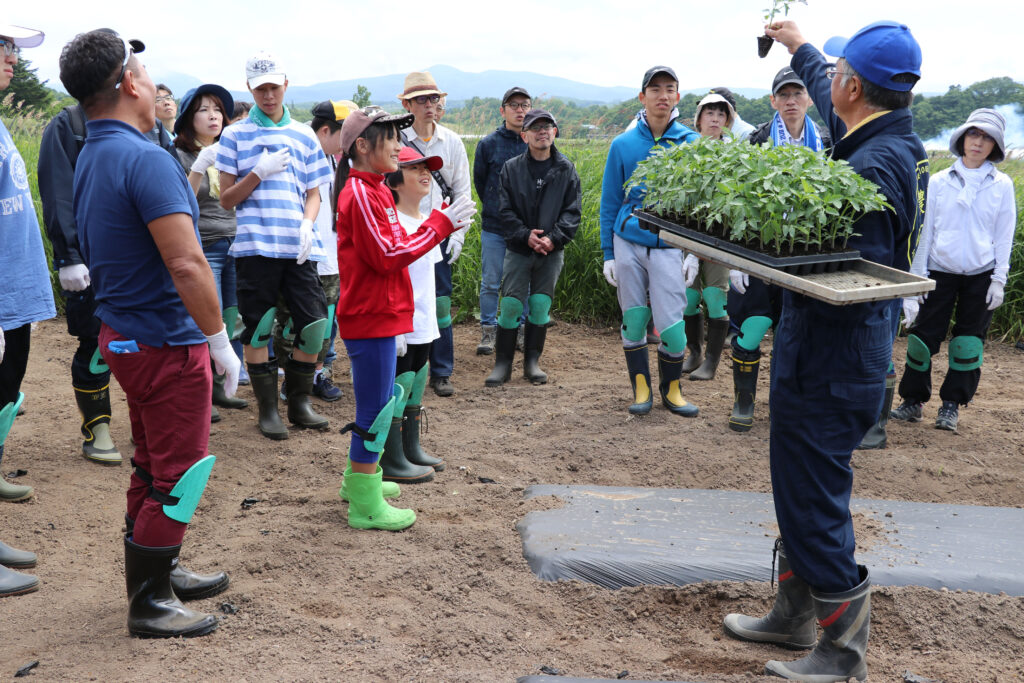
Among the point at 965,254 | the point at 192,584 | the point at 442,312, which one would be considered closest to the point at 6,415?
the point at 192,584

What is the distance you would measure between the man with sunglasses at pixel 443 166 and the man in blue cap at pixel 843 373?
3.28 meters

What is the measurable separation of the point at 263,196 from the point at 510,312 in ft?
6.54

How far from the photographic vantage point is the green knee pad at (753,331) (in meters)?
5.15

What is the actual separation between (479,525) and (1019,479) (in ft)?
9.74

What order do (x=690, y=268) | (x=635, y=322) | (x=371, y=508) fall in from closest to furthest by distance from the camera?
(x=371, y=508) < (x=635, y=322) < (x=690, y=268)

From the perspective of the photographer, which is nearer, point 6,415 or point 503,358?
point 6,415

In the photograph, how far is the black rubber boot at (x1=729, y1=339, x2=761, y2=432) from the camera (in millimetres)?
5152

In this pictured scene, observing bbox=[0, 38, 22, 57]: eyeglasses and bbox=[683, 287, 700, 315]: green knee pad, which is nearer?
bbox=[0, 38, 22, 57]: eyeglasses

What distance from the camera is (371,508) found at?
3662mm

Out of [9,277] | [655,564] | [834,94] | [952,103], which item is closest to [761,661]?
[655,564]

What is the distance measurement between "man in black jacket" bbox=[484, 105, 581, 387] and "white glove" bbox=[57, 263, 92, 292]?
2.81 m

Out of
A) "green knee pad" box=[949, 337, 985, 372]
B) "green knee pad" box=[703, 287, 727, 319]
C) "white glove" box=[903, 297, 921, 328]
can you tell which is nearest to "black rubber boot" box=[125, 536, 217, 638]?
"white glove" box=[903, 297, 921, 328]

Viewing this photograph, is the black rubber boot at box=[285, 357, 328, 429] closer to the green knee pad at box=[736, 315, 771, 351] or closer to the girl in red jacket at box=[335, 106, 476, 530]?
the girl in red jacket at box=[335, 106, 476, 530]

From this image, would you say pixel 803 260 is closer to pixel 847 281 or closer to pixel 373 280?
Answer: pixel 847 281
